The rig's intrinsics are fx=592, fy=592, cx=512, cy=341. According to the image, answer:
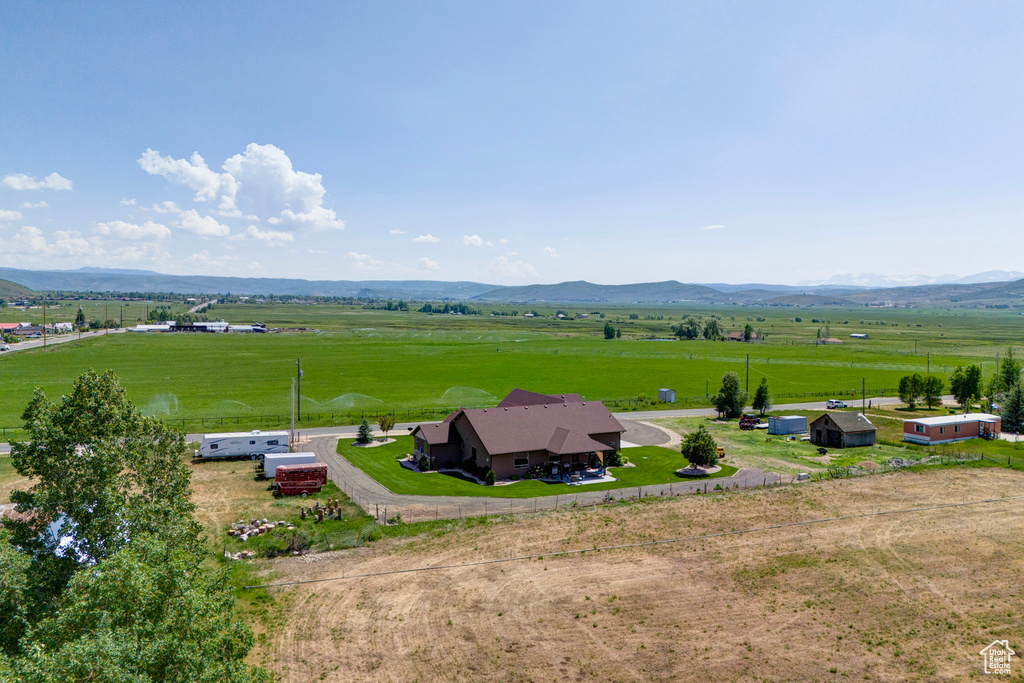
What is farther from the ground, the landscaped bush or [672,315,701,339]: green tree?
[672,315,701,339]: green tree

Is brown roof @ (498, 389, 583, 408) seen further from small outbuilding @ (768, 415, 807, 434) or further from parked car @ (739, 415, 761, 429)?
small outbuilding @ (768, 415, 807, 434)

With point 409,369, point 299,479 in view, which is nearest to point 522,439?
point 299,479

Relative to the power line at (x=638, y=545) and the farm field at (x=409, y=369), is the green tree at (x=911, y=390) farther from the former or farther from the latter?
the power line at (x=638, y=545)

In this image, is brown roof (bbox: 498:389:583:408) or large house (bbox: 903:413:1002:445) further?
large house (bbox: 903:413:1002:445)

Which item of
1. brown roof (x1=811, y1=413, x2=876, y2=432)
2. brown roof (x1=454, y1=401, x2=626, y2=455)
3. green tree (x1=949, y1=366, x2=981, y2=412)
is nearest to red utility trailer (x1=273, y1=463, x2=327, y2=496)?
brown roof (x1=454, y1=401, x2=626, y2=455)

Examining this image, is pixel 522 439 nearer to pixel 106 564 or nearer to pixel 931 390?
pixel 106 564

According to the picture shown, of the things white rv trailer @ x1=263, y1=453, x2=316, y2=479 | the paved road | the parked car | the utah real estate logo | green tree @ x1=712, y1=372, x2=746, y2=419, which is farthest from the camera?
the paved road
